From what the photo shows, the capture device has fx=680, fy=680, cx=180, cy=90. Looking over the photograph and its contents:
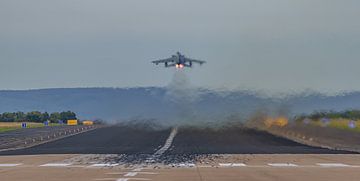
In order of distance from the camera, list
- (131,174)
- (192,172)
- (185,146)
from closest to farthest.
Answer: (131,174) → (192,172) → (185,146)

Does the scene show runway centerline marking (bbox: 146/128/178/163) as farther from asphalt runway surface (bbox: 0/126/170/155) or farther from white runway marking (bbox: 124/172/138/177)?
white runway marking (bbox: 124/172/138/177)

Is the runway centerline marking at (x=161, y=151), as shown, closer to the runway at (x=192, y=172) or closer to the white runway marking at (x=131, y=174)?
the runway at (x=192, y=172)

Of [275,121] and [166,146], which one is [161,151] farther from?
[275,121]

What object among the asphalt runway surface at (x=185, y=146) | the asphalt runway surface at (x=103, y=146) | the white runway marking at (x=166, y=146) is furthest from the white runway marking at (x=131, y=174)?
the asphalt runway surface at (x=103, y=146)

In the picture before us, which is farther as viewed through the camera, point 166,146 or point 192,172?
point 166,146

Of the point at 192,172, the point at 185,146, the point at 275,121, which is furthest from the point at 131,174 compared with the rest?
the point at 275,121

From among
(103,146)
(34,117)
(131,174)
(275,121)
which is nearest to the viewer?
(131,174)

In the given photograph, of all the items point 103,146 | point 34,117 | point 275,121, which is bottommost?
point 103,146

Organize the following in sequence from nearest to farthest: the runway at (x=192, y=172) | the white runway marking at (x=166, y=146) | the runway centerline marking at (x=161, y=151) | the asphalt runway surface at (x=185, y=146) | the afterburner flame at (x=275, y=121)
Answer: the runway at (x=192, y=172) < the runway centerline marking at (x=161, y=151) < the white runway marking at (x=166, y=146) < the asphalt runway surface at (x=185, y=146) < the afterburner flame at (x=275, y=121)

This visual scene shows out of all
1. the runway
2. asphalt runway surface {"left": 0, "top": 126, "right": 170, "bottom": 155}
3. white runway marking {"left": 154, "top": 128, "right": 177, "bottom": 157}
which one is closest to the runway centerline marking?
white runway marking {"left": 154, "top": 128, "right": 177, "bottom": 157}

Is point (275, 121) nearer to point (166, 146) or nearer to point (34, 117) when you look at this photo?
point (166, 146)

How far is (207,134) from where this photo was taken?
80375 millimetres

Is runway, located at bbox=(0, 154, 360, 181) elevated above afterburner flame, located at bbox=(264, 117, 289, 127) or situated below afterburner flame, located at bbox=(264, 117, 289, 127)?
below

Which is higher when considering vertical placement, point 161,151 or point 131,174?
point 161,151
